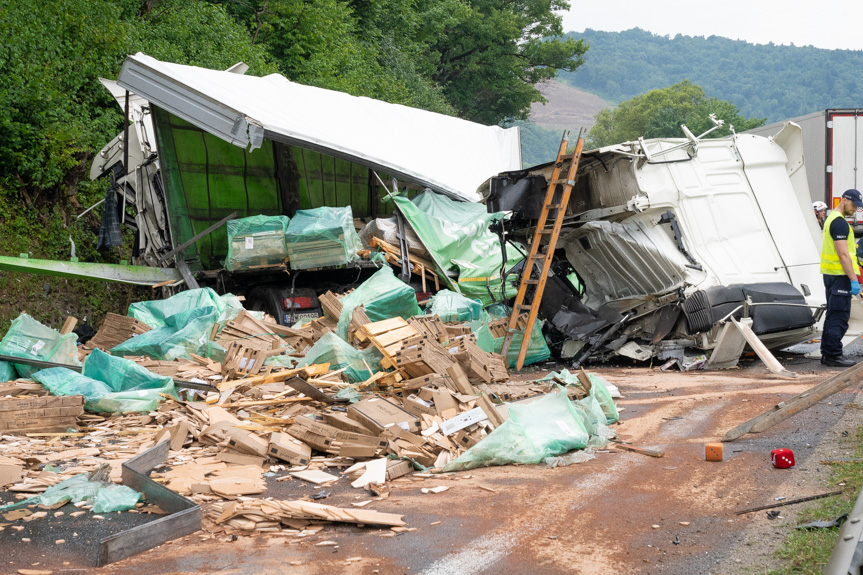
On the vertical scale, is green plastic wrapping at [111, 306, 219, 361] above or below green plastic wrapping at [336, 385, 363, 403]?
above

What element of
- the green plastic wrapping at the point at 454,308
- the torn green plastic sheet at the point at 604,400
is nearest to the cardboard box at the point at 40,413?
the torn green plastic sheet at the point at 604,400

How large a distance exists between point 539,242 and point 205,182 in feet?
16.9

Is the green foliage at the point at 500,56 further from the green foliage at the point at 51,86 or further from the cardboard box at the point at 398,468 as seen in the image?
the cardboard box at the point at 398,468

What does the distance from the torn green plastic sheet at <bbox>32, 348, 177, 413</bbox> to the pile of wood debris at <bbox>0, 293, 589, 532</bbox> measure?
0.37 ft

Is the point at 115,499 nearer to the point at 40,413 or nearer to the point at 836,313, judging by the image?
the point at 40,413

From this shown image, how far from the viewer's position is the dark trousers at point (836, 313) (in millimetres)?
8672

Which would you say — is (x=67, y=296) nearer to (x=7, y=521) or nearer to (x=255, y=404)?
(x=255, y=404)

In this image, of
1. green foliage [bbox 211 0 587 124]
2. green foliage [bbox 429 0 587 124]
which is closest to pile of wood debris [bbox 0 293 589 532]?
green foliage [bbox 211 0 587 124]

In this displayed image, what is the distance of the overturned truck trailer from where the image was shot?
898 centimetres

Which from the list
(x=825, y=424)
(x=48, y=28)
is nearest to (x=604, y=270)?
(x=825, y=424)

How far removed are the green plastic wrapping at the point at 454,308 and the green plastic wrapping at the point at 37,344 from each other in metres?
3.90

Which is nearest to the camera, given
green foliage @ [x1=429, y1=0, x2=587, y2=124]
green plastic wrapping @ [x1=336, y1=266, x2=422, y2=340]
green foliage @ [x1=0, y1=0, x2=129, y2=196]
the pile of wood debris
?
the pile of wood debris

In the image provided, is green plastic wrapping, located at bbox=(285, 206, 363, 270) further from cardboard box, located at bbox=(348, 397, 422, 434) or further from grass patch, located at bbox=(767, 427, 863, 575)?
grass patch, located at bbox=(767, 427, 863, 575)

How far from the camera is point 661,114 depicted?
274 ft
